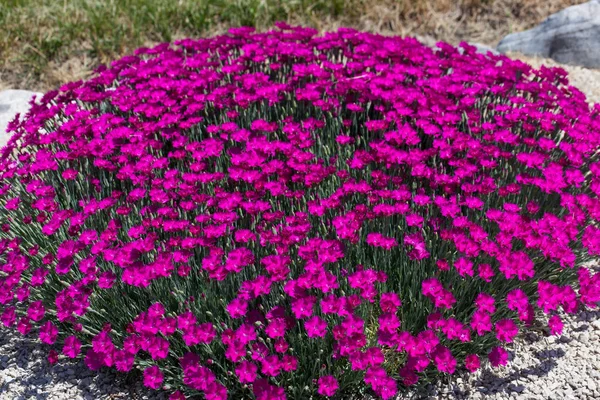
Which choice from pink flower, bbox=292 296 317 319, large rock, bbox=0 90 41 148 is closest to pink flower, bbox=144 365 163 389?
pink flower, bbox=292 296 317 319

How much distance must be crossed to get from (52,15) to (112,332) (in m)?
5.90

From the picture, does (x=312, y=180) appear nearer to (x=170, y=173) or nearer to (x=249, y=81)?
(x=170, y=173)

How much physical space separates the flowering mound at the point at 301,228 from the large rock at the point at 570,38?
257 centimetres

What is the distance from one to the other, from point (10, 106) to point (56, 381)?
3.74m

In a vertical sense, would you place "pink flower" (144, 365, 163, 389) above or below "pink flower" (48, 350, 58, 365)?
above

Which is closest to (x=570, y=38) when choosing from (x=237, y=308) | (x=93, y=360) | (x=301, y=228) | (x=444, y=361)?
(x=301, y=228)

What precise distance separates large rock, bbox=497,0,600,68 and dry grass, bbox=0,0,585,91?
843 millimetres

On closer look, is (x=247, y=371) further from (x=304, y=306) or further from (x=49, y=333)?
(x=49, y=333)

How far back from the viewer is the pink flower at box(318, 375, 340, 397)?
2664 mm

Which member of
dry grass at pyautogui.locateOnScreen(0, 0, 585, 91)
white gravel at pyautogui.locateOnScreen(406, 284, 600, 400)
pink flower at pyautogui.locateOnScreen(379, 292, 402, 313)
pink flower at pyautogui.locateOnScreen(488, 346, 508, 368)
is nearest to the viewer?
pink flower at pyautogui.locateOnScreen(379, 292, 402, 313)

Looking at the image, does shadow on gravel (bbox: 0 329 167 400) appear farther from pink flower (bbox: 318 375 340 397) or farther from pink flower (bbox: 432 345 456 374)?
pink flower (bbox: 432 345 456 374)

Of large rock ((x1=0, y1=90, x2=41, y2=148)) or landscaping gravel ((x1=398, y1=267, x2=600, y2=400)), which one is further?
large rock ((x1=0, y1=90, x2=41, y2=148))

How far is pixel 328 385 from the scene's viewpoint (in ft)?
8.79

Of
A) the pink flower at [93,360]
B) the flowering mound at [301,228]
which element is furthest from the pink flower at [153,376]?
the pink flower at [93,360]
